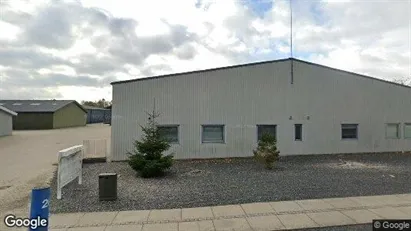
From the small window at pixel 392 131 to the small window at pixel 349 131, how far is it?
85.7 inches

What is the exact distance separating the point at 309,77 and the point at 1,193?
15092mm

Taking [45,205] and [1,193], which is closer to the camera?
[45,205]

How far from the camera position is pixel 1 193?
8453 mm

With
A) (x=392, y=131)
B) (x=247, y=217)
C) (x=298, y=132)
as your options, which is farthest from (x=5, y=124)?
(x=392, y=131)

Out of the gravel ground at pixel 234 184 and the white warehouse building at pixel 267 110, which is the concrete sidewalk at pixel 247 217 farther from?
the white warehouse building at pixel 267 110

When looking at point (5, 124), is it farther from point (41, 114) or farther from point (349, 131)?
point (349, 131)

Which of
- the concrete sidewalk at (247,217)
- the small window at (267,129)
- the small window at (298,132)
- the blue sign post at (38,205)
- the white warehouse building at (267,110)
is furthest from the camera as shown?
the small window at (298,132)

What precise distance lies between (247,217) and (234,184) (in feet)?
10.4

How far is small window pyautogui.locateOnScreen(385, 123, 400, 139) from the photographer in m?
17.7

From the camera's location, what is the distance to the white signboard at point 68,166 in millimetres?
7762

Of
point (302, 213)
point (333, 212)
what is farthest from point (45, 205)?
point (333, 212)

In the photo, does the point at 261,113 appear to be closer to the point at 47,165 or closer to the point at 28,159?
the point at 47,165

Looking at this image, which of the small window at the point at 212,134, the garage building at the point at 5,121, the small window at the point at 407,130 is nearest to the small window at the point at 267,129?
the small window at the point at 212,134

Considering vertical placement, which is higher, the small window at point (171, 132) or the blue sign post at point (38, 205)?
the small window at point (171, 132)
